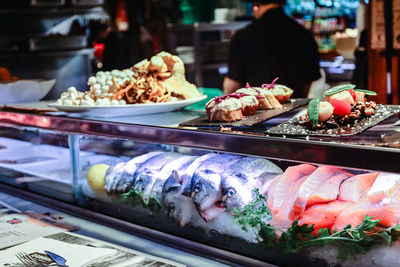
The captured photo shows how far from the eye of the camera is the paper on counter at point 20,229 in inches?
73.2

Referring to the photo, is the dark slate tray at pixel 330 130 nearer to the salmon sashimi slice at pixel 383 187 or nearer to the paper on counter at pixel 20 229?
the salmon sashimi slice at pixel 383 187

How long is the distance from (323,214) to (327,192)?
0.07 m

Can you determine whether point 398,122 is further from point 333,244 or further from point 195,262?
point 195,262

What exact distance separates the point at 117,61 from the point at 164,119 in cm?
511

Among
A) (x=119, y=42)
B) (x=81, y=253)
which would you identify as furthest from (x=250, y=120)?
(x=119, y=42)

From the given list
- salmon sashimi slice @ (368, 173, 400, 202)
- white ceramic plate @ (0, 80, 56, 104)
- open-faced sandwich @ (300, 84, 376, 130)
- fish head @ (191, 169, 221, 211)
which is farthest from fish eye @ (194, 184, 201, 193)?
white ceramic plate @ (0, 80, 56, 104)

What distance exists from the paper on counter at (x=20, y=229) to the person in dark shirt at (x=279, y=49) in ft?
6.72

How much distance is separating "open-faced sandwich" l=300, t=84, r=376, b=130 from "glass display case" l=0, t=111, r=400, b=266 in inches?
3.4

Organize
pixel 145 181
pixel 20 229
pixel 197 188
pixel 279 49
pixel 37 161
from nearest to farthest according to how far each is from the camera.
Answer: pixel 197 188 < pixel 145 181 < pixel 20 229 < pixel 37 161 < pixel 279 49

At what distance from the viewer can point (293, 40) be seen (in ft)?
12.0

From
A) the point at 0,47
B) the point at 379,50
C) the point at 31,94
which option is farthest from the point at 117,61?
the point at 31,94

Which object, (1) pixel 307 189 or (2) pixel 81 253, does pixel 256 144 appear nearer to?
(1) pixel 307 189

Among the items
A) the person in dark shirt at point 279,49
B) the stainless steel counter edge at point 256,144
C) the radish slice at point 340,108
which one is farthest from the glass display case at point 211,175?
the person in dark shirt at point 279,49

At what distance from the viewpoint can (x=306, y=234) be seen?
146 centimetres
